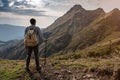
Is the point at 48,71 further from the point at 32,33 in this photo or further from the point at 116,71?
the point at 116,71

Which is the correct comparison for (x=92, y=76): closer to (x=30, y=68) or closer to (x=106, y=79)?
(x=106, y=79)

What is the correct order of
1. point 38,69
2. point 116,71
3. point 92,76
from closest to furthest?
point 116,71 → point 92,76 → point 38,69

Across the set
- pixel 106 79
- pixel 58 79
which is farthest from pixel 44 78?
pixel 106 79

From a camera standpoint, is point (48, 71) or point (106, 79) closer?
point (106, 79)

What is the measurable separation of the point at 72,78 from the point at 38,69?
8.87 ft

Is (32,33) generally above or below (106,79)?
above

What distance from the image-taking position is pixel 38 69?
21.5 m

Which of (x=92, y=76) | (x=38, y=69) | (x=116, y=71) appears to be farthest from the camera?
(x=38, y=69)

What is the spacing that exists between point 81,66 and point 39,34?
4.20m

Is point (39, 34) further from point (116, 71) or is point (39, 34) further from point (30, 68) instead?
point (116, 71)

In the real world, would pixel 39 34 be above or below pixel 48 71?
above

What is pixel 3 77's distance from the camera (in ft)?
74.5

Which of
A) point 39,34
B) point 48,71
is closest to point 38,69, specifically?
point 48,71

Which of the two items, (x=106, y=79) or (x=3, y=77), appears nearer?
(x=106, y=79)
